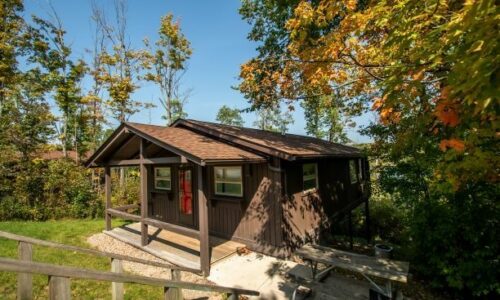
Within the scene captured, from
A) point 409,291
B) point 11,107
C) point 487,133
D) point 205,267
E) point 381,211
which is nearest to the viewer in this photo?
point 487,133

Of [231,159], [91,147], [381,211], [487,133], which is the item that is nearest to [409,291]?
[487,133]

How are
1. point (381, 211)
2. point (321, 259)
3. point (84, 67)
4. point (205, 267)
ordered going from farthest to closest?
point (84, 67) < point (381, 211) < point (205, 267) < point (321, 259)

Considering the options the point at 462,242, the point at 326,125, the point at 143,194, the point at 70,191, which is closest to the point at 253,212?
the point at 143,194

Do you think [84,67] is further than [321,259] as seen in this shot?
Yes

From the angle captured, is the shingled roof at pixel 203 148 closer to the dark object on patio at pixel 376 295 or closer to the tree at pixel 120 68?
the dark object on patio at pixel 376 295

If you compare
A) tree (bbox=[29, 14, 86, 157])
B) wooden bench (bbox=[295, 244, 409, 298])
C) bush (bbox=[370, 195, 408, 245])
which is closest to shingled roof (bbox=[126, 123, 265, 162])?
wooden bench (bbox=[295, 244, 409, 298])

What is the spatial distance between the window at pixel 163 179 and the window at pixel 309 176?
531cm

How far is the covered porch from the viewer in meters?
6.54

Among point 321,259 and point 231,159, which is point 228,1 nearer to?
point 231,159

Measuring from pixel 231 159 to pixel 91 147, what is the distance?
1729 cm

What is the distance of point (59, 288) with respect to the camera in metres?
1.63

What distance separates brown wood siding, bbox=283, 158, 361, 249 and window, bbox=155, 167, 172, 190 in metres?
5.16

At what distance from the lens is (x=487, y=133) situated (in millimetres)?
3146

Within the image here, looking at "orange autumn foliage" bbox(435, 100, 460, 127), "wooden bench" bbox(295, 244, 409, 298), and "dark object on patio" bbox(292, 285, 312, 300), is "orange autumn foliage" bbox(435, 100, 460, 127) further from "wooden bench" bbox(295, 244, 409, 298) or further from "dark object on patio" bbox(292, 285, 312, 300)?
"dark object on patio" bbox(292, 285, 312, 300)
